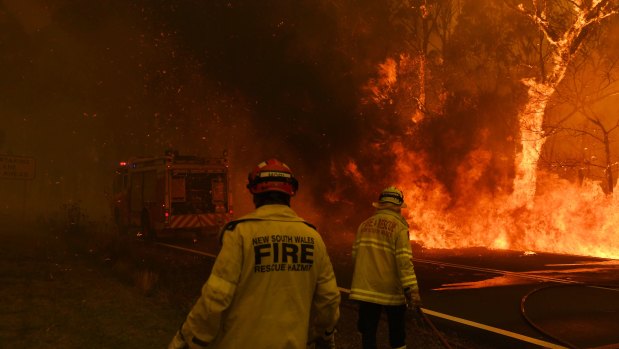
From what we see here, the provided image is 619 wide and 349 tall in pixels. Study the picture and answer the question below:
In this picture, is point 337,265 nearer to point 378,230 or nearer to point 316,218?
point 378,230

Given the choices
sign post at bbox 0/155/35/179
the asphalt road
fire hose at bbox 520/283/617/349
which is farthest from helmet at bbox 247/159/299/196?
sign post at bbox 0/155/35/179

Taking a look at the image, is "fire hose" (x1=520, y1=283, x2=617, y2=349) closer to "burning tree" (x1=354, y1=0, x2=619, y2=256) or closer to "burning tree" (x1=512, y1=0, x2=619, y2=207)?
"burning tree" (x1=354, y1=0, x2=619, y2=256)

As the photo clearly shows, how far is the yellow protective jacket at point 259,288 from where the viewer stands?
7.97 feet

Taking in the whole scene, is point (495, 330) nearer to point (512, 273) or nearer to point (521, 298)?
point (521, 298)

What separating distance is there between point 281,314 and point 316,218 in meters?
18.1

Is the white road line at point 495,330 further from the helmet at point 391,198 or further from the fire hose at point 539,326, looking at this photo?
the helmet at point 391,198

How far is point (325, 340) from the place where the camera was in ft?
9.31

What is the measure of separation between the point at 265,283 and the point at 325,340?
562 mm

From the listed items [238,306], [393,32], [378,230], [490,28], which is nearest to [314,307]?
[238,306]

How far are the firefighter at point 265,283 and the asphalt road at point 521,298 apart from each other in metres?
3.89

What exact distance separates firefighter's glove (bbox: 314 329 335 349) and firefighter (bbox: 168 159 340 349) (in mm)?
30

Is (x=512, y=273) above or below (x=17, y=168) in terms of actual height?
below

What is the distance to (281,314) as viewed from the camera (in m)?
2.58

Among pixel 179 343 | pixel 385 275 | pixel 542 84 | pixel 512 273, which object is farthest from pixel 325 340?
pixel 542 84
